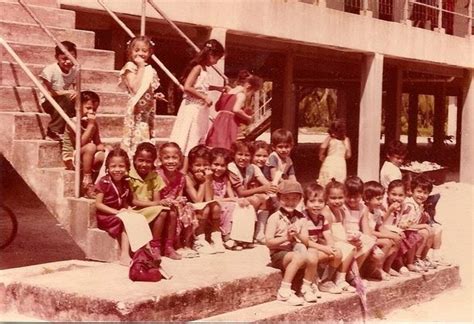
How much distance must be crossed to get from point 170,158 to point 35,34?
2.51 metres

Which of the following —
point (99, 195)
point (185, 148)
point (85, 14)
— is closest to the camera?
point (99, 195)

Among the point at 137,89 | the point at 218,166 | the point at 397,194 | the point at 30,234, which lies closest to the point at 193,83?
the point at 137,89

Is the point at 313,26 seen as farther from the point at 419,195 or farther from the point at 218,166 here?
the point at 218,166

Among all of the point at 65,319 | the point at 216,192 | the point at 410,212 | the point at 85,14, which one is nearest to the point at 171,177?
the point at 216,192

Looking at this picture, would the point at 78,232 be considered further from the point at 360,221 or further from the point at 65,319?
the point at 360,221

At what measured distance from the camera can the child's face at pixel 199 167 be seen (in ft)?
19.1

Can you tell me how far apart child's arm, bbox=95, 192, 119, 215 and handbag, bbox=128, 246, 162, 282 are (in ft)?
1.53

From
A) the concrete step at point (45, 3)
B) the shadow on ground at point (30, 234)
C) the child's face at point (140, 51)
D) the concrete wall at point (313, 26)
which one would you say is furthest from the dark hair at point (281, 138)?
the concrete step at point (45, 3)

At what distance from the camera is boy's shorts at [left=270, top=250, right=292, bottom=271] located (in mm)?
5090

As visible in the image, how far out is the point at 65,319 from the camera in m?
4.45

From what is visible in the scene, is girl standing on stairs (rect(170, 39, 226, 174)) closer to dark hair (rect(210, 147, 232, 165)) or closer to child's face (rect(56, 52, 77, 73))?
dark hair (rect(210, 147, 232, 165))

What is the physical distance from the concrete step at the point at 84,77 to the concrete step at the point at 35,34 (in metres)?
0.38

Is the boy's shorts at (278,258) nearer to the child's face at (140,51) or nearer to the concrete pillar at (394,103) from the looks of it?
the child's face at (140,51)

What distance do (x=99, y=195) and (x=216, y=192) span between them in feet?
3.43
